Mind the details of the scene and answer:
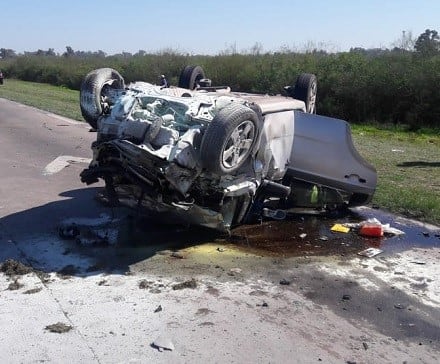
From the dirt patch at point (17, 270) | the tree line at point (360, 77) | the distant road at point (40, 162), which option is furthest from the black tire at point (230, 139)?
the tree line at point (360, 77)

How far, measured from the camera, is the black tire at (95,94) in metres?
6.68

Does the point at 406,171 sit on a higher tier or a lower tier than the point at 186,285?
higher

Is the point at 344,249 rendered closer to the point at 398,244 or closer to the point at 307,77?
the point at 398,244

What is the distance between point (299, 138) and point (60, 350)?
13.2 feet

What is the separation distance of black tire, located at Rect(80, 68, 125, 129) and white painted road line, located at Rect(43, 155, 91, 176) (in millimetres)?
3205

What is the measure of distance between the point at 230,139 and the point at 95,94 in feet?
6.02

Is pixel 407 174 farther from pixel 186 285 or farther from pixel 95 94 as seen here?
pixel 186 285

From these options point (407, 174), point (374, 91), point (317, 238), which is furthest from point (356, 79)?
point (317, 238)

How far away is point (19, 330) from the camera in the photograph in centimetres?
430

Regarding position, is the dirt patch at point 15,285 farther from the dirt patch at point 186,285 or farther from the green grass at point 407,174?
the green grass at point 407,174

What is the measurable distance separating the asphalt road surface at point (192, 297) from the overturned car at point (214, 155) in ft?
1.75

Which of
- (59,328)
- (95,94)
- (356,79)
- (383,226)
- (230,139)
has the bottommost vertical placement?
(59,328)

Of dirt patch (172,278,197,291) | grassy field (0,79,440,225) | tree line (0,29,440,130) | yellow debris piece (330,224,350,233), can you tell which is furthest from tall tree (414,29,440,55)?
dirt patch (172,278,197,291)

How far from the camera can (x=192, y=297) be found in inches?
197
